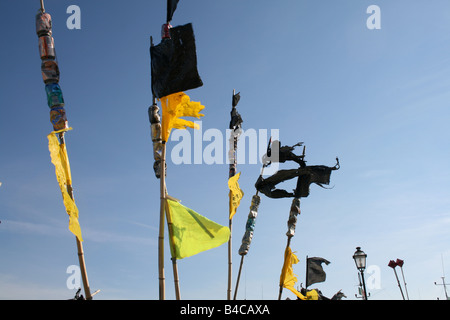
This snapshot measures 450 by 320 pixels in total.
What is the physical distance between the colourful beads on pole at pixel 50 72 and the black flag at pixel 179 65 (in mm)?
1285

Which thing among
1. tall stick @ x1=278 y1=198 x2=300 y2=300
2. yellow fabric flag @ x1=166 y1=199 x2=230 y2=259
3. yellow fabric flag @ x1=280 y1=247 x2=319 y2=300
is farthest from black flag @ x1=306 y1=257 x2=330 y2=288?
yellow fabric flag @ x1=166 y1=199 x2=230 y2=259

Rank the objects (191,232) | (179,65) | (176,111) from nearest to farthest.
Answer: (191,232), (179,65), (176,111)

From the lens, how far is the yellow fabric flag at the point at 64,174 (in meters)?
5.04

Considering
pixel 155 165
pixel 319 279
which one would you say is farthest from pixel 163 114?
pixel 319 279

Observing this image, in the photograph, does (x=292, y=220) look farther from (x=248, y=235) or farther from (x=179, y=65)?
(x=179, y=65)

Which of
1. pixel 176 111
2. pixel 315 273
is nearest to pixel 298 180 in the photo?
pixel 315 273

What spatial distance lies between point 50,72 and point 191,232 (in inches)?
105

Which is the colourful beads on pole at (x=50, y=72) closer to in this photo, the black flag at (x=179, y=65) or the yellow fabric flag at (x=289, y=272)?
the black flag at (x=179, y=65)

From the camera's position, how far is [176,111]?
6055mm

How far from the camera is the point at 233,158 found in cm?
936

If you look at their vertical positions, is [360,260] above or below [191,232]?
below

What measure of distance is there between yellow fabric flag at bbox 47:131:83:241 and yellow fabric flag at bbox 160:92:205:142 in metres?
1.34

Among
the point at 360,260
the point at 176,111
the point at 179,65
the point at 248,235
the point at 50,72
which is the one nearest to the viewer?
the point at 50,72
